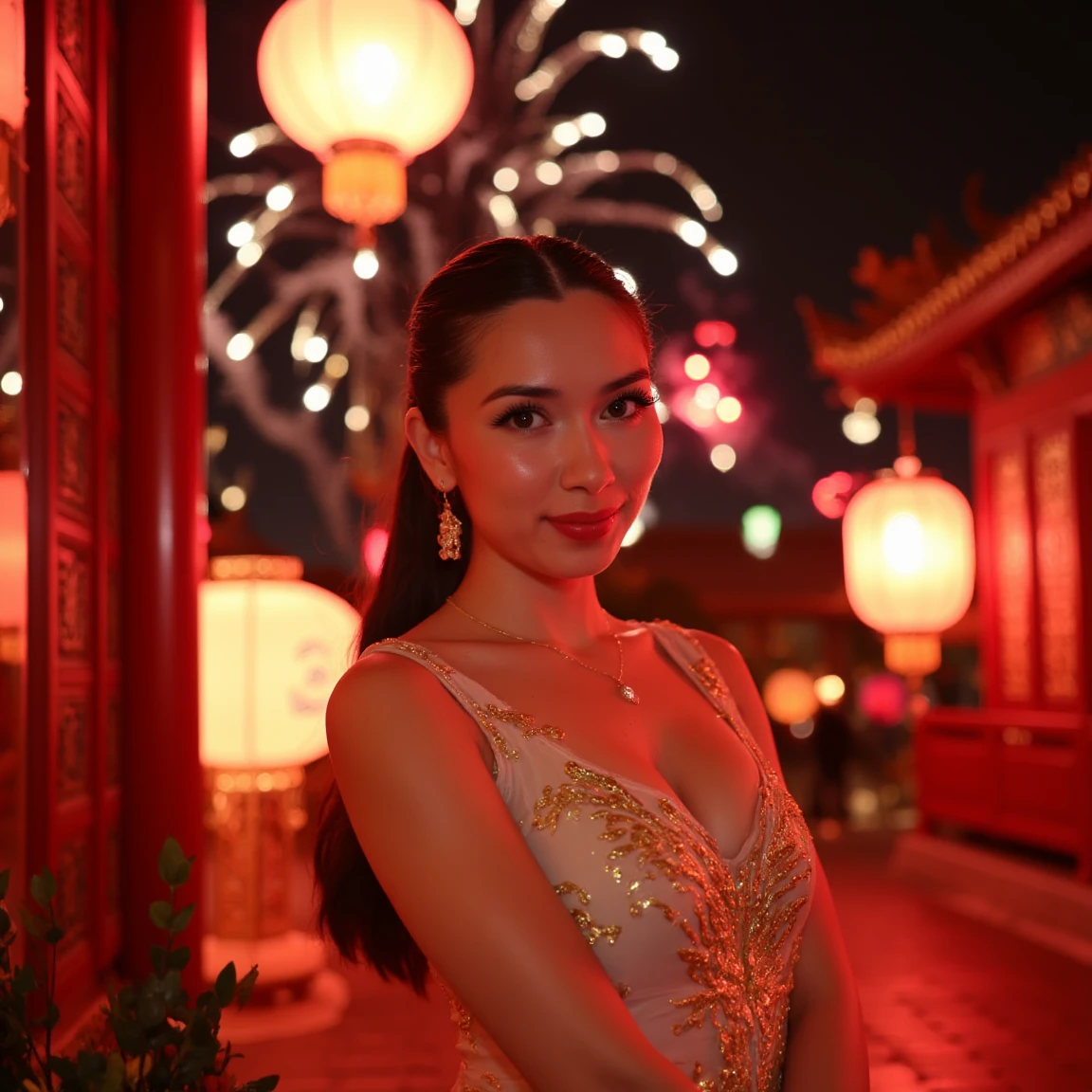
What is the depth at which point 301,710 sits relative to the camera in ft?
11.5

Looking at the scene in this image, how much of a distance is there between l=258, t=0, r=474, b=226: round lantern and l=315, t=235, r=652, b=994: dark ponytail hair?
70.6 inches

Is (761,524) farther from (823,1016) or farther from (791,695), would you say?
(823,1016)

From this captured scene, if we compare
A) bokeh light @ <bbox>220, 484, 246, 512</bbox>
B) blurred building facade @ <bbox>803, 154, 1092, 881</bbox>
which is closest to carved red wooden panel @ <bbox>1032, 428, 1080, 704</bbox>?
blurred building facade @ <bbox>803, 154, 1092, 881</bbox>

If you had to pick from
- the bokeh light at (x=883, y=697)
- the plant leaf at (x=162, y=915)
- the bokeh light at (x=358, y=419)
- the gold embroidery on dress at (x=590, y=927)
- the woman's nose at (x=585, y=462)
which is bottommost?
the bokeh light at (x=883, y=697)

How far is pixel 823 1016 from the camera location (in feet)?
4.03

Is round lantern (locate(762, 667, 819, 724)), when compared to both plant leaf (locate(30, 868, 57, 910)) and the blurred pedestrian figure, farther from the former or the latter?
plant leaf (locate(30, 868, 57, 910))

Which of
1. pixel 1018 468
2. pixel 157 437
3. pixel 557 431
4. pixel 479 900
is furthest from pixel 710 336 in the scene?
pixel 479 900

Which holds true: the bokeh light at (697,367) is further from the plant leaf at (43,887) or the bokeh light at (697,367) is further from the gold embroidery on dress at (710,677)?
the plant leaf at (43,887)

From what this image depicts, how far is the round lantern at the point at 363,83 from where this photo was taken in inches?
120

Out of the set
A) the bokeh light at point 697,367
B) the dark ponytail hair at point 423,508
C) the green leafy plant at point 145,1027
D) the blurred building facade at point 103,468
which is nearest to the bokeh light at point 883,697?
the bokeh light at point 697,367

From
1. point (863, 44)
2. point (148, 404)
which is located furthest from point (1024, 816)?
point (863, 44)

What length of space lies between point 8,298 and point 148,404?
Result: 66 cm

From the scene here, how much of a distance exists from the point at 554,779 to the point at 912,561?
5.20 metres

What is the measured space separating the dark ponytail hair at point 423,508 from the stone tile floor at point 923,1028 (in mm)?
1748
